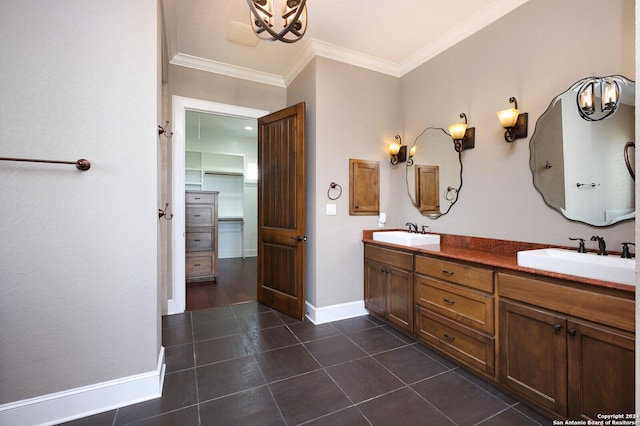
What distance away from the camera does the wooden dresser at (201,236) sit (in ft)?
14.6

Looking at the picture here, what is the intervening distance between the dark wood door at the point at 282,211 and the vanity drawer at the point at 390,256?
2.44 feet

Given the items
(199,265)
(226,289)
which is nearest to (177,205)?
(226,289)

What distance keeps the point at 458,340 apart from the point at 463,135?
1790 mm

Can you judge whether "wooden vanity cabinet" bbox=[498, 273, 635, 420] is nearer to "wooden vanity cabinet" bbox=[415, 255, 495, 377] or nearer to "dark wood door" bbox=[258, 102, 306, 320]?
"wooden vanity cabinet" bbox=[415, 255, 495, 377]

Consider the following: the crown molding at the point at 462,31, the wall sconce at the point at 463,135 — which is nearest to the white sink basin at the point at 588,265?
the wall sconce at the point at 463,135

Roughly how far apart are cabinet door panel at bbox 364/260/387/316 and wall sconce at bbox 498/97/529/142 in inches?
63.5

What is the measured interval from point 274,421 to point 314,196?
1953mm

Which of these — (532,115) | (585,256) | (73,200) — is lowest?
(585,256)

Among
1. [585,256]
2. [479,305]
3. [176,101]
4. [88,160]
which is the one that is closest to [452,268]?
[479,305]

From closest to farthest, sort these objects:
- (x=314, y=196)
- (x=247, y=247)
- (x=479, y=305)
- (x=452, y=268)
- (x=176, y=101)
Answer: (x=479, y=305), (x=452, y=268), (x=314, y=196), (x=176, y=101), (x=247, y=247)

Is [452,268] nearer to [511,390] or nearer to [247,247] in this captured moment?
[511,390]

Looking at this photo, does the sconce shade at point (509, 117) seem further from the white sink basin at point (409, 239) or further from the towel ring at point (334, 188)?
the towel ring at point (334, 188)

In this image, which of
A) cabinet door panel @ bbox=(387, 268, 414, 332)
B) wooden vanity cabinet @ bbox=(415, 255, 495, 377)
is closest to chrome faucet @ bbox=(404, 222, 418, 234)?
cabinet door panel @ bbox=(387, 268, 414, 332)

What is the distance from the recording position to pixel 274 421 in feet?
5.09
